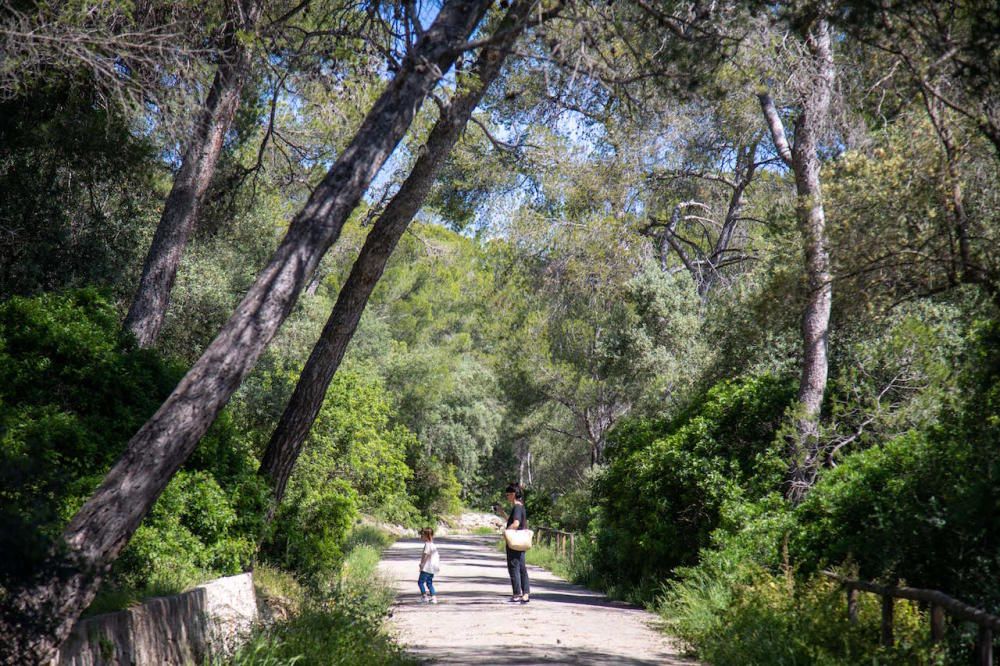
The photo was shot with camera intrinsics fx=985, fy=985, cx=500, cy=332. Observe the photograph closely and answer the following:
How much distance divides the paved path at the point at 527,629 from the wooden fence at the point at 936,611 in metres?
2.40

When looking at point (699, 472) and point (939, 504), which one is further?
point (699, 472)

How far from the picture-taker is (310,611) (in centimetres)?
1045

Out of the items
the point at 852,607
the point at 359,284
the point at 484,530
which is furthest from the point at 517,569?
the point at 484,530

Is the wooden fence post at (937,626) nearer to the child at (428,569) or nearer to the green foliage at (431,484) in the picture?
the child at (428,569)

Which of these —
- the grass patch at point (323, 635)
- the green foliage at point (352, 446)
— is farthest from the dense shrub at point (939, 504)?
the green foliage at point (352, 446)

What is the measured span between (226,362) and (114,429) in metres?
3.70

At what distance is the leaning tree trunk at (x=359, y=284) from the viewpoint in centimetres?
1130

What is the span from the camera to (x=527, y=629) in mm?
12367

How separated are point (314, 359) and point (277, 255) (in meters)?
4.06

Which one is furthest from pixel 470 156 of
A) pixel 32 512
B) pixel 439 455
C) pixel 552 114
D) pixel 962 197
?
pixel 439 455

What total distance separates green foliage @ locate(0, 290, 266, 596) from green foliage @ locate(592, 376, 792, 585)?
7.39 m

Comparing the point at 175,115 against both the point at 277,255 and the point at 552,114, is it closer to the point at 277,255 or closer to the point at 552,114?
the point at 552,114

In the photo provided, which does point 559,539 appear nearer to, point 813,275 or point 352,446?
point 352,446

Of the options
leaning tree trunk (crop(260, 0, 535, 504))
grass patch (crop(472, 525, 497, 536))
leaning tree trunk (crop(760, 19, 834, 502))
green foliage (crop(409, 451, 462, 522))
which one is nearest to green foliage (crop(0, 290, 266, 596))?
leaning tree trunk (crop(260, 0, 535, 504))
